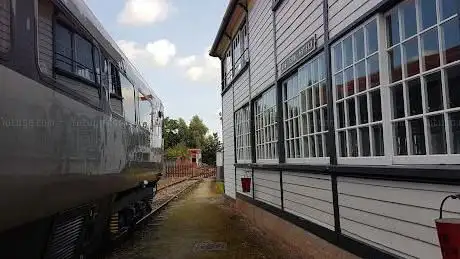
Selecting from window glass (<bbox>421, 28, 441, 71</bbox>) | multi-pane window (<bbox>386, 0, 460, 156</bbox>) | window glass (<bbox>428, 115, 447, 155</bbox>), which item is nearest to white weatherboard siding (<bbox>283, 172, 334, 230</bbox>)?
multi-pane window (<bbox>386, 0, 460, 156</bbox>)

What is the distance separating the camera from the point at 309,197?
7.82m

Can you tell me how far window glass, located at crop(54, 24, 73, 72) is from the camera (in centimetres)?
457

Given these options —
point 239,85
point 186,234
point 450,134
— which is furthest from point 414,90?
point 239,85

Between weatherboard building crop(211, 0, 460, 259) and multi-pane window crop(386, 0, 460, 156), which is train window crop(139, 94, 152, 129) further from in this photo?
multi-pane window crop(386, 0, 460, 156)

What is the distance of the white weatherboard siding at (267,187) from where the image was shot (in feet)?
32.9

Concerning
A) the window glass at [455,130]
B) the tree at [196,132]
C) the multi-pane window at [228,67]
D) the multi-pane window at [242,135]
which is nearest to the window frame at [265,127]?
the multi-pane window at [242,135]

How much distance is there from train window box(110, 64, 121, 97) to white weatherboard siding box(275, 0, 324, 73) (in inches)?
115

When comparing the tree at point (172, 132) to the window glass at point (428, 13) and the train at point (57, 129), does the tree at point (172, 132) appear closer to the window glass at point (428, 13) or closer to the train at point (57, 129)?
the train at point (57, 129)

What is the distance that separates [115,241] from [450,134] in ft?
22.9

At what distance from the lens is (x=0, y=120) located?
10.3 feet

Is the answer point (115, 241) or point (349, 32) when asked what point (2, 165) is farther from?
point (115, 241)

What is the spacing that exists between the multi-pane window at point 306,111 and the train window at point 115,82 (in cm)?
289

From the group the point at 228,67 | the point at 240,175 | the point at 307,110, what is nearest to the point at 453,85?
the point at 307,110

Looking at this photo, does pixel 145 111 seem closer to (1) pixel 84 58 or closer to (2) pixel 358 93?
(1) pixel 84 58
